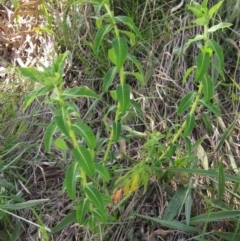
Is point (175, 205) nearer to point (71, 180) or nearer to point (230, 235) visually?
point (230, 235)

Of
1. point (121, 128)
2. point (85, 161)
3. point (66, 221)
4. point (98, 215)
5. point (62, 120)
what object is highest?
point (62, 120)

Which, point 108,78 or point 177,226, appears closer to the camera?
point 108,78

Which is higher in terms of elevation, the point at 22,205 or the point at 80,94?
the point at 80,94

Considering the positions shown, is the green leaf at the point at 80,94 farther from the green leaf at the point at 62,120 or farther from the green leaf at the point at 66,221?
the green leaf at the point at 66,221

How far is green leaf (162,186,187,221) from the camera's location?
171 cm

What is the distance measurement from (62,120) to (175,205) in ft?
1.91

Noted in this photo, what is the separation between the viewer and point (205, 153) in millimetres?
1854

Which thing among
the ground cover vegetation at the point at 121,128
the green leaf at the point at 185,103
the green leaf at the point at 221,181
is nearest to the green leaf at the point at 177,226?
the ground cover vegetation at the point at 121,128

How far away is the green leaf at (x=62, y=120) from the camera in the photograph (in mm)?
1310

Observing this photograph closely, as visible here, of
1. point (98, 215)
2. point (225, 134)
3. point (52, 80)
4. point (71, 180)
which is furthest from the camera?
point (225, 134)

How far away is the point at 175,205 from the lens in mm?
1727

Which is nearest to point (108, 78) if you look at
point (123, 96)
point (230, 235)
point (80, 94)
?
point (123, 96)

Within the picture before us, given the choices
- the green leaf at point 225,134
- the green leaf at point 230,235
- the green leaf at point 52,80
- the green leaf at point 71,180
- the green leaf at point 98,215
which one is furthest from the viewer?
the green leaf at point 225,134

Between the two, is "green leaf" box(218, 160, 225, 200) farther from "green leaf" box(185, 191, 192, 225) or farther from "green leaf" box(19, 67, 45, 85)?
"green leaf" box(19, 67, 45, 85)
